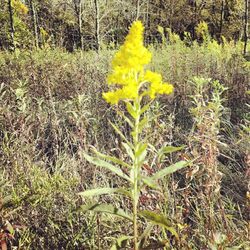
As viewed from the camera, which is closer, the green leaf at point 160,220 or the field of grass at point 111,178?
the green leaf at point 160,220

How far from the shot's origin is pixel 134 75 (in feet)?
4.92

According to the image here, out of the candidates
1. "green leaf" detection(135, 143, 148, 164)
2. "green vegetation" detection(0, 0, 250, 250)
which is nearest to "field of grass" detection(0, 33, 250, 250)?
"green vegetation" detection(0, 0, 250, 250)

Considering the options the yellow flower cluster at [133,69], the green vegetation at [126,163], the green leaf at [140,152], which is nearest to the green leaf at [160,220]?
the green vegetation at [126,163]

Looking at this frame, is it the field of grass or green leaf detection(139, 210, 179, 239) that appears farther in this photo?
the field of grass

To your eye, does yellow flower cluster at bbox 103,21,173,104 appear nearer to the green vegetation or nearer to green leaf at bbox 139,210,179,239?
the green vegetation

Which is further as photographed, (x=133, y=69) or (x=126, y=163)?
(x=126, y=163)

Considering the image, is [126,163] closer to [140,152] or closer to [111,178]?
[140,152]

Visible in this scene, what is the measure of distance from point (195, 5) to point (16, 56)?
1406cm

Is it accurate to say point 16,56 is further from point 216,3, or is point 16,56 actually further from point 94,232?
point 216,3

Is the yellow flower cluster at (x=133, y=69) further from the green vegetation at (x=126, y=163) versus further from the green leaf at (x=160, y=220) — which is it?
the green leaf at (x=160, y=220)

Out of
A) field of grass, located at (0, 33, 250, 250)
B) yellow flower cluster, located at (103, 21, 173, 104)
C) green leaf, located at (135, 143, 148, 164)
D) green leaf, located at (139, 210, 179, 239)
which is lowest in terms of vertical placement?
field of grass, located at (0, 33, 250, 250)

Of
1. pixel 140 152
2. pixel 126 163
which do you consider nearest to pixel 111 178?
pixel 126 163

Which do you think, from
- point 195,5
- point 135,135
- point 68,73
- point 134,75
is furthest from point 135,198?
point 195,5

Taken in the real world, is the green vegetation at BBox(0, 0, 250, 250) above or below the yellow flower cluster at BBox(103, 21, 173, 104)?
below
